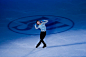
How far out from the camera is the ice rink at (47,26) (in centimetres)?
730

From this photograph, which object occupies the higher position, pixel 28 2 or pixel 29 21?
pixel 28 2

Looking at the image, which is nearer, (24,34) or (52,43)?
(52,43)

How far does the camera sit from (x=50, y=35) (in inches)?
352

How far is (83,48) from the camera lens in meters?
7.39

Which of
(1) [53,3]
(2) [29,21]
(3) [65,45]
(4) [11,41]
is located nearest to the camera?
(3) [65,45]

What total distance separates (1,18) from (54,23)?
4292 millimetres

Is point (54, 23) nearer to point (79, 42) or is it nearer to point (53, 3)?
point (79, 42)

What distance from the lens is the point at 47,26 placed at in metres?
10.2

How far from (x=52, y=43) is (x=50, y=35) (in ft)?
3.39

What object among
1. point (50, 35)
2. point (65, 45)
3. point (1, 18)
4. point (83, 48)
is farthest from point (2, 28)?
point (83, 48)

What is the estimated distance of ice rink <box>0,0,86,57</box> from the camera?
23.9 ft

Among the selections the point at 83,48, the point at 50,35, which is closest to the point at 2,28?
the point at 50,35

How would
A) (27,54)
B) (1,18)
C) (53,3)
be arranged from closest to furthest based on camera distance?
(27,54) < (1,18) < (53,3)

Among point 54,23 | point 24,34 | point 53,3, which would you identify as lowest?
point 24,34
